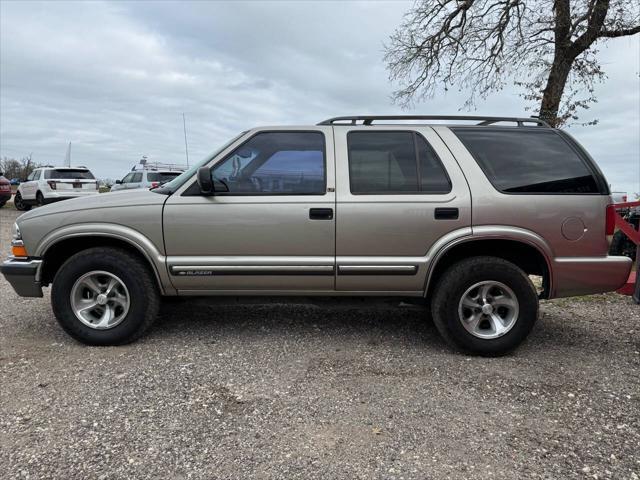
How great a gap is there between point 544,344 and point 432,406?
5.66 ft

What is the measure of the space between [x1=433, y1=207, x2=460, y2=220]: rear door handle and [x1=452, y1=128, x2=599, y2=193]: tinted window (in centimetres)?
40

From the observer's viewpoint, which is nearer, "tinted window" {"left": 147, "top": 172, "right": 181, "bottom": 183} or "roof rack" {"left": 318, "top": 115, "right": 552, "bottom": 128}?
"roof rack" {"left": 318, "top": 115, "right": 552, "bottom": 128}

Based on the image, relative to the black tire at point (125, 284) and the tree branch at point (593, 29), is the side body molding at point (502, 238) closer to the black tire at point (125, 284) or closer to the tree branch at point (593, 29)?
the black tire at point (125, 284)

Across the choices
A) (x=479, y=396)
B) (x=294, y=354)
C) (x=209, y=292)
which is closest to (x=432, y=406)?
(x=479, y=396)

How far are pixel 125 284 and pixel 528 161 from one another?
11.2ft

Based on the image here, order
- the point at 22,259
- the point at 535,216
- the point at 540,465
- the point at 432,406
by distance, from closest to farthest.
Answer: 1. the point at 540,465
2. the point at 432,406
3. the point at 535,216
4. the point at 22,259

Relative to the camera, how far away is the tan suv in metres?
3.71

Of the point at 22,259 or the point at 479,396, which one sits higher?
the point at 22,259

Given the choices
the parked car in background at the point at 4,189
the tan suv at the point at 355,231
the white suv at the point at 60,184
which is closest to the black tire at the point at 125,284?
the tan suv at the point at 355,231

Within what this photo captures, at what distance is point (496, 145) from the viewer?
3906 mm

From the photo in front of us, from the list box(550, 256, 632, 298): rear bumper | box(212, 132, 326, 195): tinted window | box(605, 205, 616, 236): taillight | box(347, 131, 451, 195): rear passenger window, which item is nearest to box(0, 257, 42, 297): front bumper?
box(212, 132, 326, 195): tinted window

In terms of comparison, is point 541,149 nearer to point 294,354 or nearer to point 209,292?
point 294,354

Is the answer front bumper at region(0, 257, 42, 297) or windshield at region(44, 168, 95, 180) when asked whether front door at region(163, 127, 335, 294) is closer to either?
front bumper at region(0, 257, 42, 297)

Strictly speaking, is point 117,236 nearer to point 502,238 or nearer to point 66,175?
point 502,238
